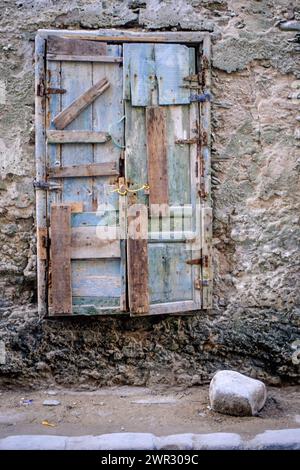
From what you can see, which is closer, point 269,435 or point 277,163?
point 269,435

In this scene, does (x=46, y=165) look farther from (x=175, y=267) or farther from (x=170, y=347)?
(x=170, y=347)

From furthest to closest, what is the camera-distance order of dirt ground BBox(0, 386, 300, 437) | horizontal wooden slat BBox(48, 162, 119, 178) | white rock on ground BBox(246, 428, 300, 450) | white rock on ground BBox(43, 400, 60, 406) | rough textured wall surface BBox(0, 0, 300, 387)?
1. rough textured wall surface BBox(0, 0, 300, 387)
2. horizontal wooden slat BBox(48, 162, 119, 178)
3. white rock on ground BBox(43, 400, 60, 406)
4. dirt ground BBox(0, 386, 300, 437)
5. white rock on ground BBox(246, 428, 300, 450)

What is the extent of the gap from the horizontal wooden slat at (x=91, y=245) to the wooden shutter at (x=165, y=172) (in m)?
0.14

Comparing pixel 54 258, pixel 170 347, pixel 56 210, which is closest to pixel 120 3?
pixel 56 210

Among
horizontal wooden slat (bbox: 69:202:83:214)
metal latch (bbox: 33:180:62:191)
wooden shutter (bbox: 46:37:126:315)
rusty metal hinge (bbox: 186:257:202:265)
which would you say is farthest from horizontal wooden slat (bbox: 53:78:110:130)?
rusty metal hinge (bbox: 186:257:202:265)

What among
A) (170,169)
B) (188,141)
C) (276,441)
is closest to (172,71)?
(188,141)

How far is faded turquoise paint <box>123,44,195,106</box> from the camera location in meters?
4.42

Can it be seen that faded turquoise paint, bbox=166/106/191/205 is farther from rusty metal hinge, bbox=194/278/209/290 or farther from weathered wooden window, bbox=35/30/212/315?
rusty metal hinge, bbox=194/278/209/290

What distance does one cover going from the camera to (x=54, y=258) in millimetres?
4379

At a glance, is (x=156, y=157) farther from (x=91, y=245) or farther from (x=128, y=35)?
(x=128, y=35)

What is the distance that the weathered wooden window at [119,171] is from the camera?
173 inches

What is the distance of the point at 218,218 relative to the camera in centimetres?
464
